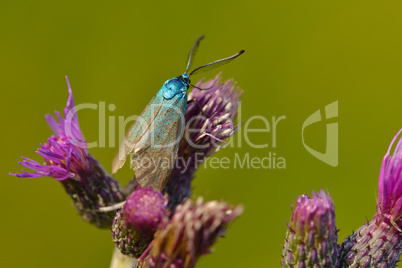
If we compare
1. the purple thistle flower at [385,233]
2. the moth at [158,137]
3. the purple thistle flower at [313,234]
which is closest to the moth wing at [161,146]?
the moth at [158,137]

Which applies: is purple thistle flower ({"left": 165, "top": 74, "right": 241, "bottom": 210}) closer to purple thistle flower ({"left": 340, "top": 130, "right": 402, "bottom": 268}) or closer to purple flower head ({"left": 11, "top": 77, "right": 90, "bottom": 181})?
purple flower head ({"left": 11, "top": 77, "right": 90, "bottom": 181})

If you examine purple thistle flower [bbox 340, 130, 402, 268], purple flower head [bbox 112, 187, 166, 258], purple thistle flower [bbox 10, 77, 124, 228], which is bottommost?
purple thistle flower [bbox 340, 130, 402, 268]

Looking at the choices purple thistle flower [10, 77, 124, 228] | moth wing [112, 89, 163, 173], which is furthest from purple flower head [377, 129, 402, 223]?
purple thistle flower [10, 77, 124, 228]

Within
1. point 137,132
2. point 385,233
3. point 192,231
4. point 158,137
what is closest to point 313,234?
point 385,233

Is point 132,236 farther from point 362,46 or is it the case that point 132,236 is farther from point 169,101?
→ point 362,46

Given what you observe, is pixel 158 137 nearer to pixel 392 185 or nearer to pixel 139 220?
pixel 139 220

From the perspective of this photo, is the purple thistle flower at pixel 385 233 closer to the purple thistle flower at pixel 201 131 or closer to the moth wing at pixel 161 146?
the purple thistle flower at pixel 201 131
